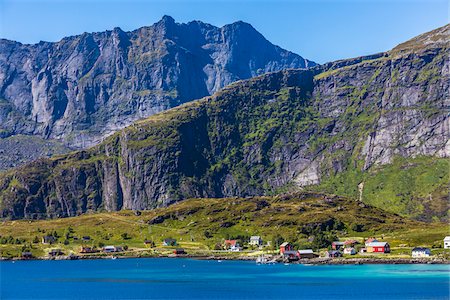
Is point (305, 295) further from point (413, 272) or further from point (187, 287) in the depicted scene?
point (413, 272)

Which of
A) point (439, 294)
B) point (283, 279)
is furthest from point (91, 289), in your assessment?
point (439, 294)

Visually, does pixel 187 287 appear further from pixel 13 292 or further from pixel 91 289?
pixel 13 292

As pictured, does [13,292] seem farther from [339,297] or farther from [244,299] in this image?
[339,297]

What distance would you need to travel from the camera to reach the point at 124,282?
189000 millimetres

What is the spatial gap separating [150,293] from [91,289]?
1839cm

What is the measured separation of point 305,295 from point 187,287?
35.1 m

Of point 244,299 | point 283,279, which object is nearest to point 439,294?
point 244,299

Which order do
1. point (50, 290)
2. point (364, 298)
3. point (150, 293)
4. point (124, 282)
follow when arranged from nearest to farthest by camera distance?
point (364, 298) < point (150, 293) < point (50, 290) < point (124, 282)

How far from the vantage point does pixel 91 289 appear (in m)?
175

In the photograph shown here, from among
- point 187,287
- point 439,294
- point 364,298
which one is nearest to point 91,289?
point 187,287

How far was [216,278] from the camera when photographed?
7810 inches

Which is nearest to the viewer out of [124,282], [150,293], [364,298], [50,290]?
[364,298]

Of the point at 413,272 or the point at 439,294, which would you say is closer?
the point at 439,294

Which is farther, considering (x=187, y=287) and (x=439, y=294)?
(x=187, y=287)
